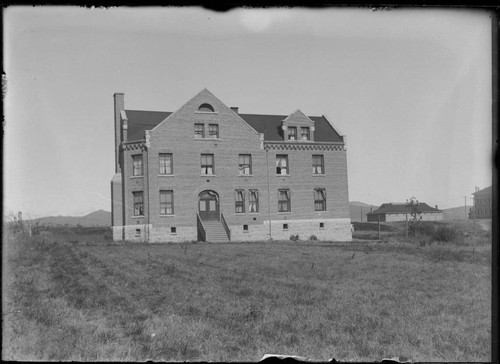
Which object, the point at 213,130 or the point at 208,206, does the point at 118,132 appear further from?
the point at 208,206

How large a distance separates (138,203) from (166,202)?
2190 millimetres

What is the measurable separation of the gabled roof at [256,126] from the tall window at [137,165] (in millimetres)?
1217

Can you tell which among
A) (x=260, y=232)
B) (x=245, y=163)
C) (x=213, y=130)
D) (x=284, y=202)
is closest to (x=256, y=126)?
(x=213, y=130)

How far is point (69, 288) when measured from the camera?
838cm

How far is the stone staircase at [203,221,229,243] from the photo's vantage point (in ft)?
75.0

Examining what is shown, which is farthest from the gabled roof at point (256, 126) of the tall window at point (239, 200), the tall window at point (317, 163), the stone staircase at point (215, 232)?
the stone staircase at point (215, 232)

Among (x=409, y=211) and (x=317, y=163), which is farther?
(x=317, y=163)

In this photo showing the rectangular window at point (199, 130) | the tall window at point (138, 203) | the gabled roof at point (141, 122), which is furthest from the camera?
the tall window at point (138, 203)

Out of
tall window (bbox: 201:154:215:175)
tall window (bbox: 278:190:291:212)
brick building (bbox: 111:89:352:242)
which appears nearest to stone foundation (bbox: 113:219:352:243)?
brick building (bbox: 111:89:352:242)

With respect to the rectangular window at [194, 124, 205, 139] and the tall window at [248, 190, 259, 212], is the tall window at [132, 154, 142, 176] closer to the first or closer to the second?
the rectangular window at [194, 124, 205, 139]

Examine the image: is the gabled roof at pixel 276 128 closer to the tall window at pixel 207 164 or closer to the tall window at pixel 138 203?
the tall window at pixel 207 164

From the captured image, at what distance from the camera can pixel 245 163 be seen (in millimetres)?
25094

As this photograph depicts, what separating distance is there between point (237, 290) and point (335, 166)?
18375 millimetres

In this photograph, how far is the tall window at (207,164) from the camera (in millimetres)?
25266
